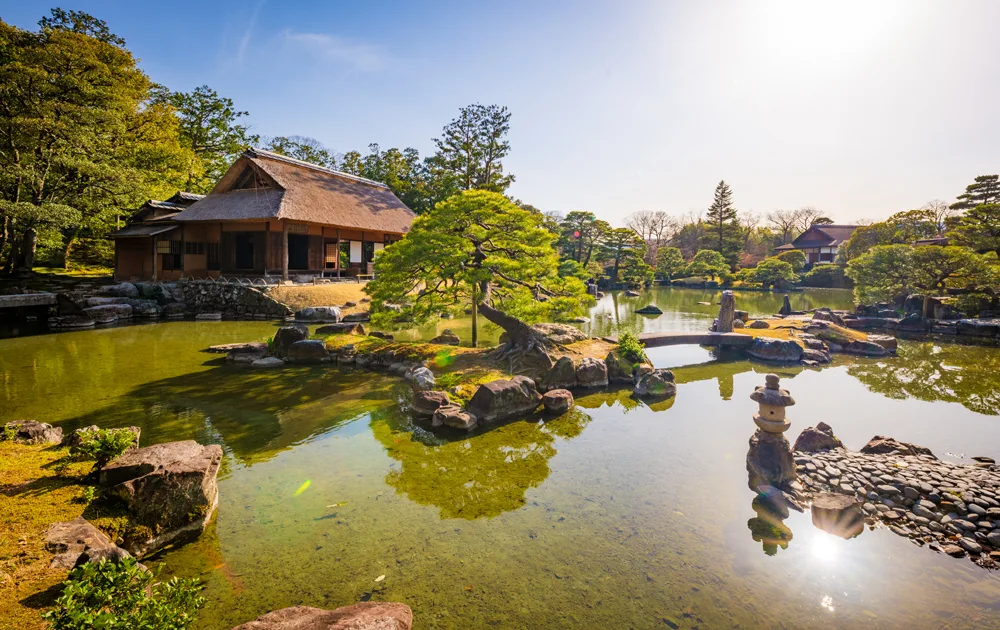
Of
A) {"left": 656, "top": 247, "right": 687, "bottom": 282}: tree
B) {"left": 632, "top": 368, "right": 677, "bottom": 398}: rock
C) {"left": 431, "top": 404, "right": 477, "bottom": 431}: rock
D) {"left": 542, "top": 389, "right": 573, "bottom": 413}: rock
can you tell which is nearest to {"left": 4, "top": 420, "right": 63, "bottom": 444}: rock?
{"left": 431, "top": 404, "right": 477, "bottom": 431}: rock

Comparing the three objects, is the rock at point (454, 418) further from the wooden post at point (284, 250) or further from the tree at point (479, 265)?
the wooden post at point (284, 250)

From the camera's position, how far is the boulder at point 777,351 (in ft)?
40.8

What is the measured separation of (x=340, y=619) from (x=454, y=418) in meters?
4.43

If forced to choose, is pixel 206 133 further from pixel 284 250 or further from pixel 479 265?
pixel 479 265

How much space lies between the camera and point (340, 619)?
2674 millimetres

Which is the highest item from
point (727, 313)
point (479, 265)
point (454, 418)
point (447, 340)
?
point (479, 265)

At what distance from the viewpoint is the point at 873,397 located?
9.29 m

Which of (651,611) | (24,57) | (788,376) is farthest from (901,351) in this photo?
(24,57)

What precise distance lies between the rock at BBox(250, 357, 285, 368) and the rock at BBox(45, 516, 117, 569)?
23.7 feet

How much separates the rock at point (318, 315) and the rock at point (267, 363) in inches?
265

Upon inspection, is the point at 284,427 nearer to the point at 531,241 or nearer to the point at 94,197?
the point at 531,241

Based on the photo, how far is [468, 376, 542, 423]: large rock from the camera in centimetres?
746

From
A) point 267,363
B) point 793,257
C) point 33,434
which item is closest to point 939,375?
point 267,363

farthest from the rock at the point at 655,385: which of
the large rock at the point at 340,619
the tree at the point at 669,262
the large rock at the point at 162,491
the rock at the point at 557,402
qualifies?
the tree at the point at 669,262
